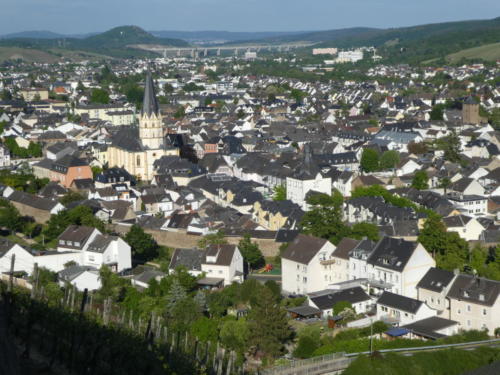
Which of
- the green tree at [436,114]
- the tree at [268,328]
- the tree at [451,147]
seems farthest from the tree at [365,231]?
the green tree at [436,114]

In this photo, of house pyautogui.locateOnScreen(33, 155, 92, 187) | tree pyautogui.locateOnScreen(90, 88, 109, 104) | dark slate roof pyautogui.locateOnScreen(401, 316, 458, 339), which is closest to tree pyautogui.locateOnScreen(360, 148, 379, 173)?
house pyautogui.locateOnScreen(33, 155, 92, 187)

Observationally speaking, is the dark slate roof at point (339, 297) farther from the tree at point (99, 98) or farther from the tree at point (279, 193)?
the tree at point (99, 98)

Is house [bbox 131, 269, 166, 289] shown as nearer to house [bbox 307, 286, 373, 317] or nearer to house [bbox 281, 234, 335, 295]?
house [bbox 281, 234, 335, 295]

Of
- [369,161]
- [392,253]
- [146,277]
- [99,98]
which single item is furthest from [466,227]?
[99,98]

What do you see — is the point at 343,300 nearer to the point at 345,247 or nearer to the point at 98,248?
the point at 345,247

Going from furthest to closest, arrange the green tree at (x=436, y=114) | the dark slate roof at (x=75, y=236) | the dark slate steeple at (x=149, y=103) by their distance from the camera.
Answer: the green tree at (x=436, y=114) → the dark slate steeple at (x=149, y=103) → the dark slate roof at (x=75, y=236)

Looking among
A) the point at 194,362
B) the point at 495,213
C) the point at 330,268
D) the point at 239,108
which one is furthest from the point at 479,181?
the point at 239,108

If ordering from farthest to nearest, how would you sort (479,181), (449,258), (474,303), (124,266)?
(479,181) → (124,266) → (449,258) → (474,303)

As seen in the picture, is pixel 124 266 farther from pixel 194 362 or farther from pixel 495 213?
pixel 495 213
